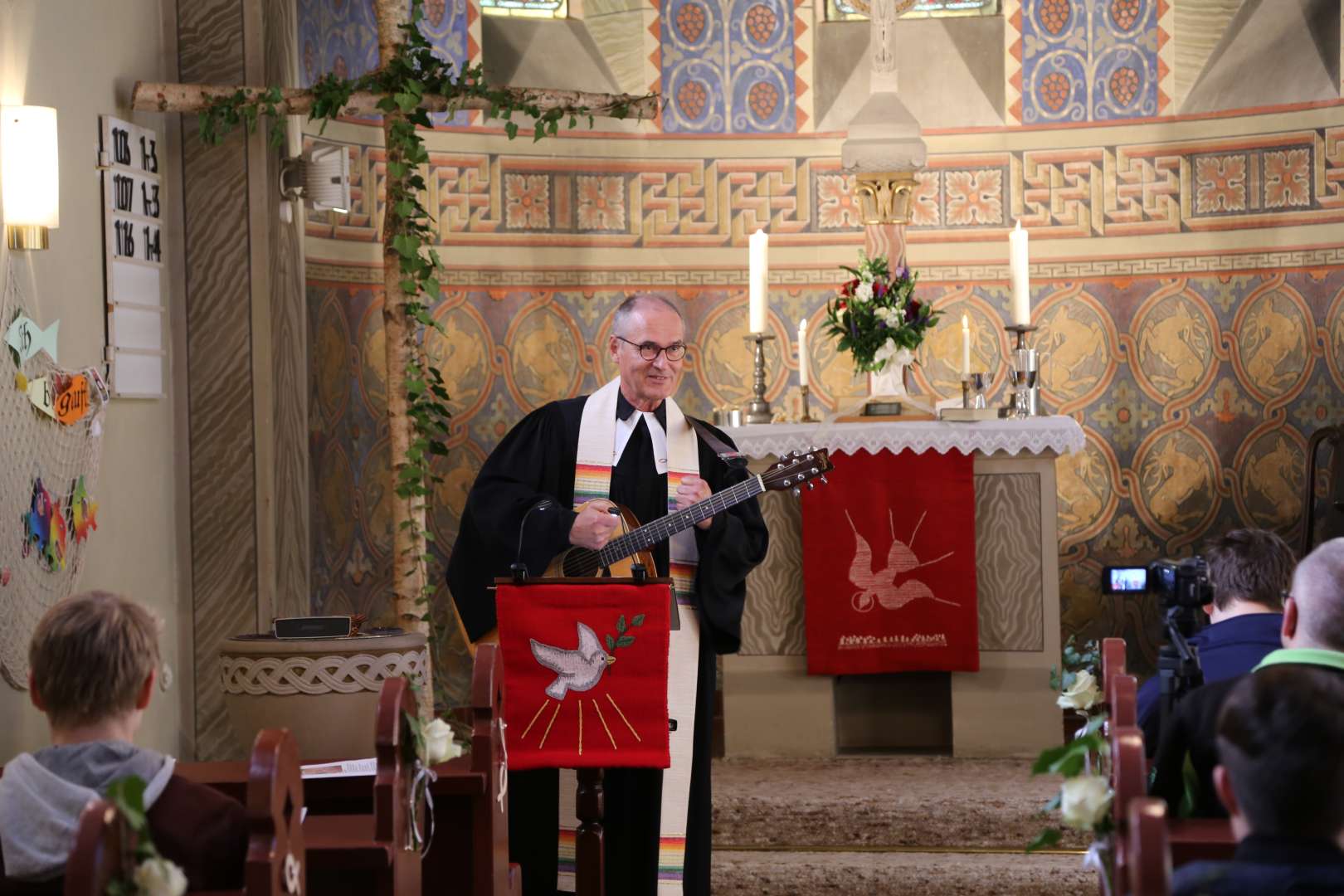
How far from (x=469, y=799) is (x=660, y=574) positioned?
3.69 ft

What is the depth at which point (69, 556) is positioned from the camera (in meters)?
4.66

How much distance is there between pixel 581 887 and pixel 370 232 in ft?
13.3

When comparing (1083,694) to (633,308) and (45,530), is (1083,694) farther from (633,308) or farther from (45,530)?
(45,530)

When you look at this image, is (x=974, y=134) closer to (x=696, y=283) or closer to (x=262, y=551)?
(x=696, y=283)

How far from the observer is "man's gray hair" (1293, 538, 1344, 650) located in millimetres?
2609

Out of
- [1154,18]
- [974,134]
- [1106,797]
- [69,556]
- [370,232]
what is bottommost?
[1106,797]

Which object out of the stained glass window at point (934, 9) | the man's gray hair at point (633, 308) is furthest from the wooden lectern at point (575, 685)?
the stained glass window at point (934, 9)

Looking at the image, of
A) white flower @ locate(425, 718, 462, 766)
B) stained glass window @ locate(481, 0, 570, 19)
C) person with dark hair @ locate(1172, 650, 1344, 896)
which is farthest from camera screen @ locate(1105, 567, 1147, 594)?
stained glass window @ locate(481, 0, 570, 19)

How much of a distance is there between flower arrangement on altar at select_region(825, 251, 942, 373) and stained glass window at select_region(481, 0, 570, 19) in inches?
97.6

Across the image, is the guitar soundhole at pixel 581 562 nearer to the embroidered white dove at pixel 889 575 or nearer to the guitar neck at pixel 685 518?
the guitar neck at pixel 685 518

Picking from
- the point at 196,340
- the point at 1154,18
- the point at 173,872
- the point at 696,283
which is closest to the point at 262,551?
the point at 196,340

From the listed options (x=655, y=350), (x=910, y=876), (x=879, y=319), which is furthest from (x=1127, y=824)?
(x=879, y=319)

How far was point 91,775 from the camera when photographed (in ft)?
7.45

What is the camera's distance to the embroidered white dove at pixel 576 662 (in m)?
3.92
